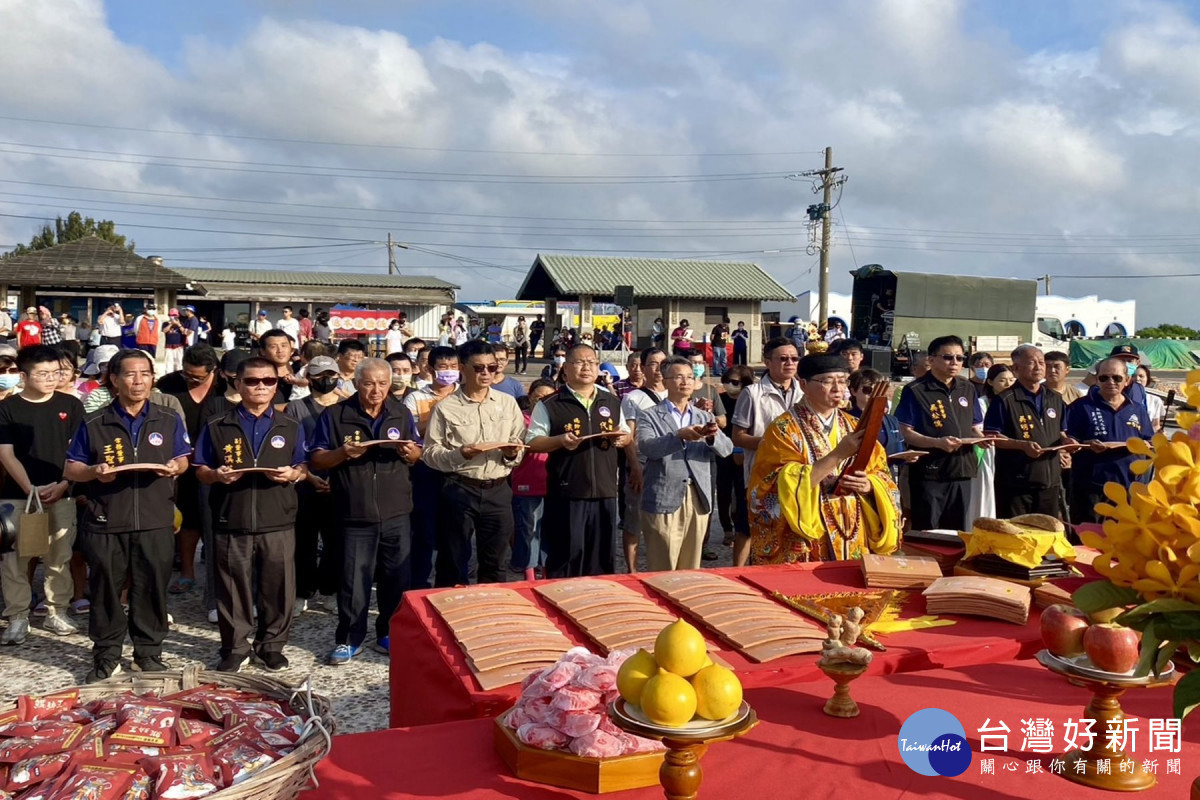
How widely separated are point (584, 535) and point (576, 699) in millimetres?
3540

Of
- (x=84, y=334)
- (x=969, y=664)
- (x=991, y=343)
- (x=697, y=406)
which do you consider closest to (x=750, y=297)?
(x=991, y=343)

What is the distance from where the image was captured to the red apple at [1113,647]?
2.06 m

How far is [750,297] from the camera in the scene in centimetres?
2808

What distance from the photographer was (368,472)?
5008 mm

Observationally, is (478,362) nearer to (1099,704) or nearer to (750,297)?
(1099,704)

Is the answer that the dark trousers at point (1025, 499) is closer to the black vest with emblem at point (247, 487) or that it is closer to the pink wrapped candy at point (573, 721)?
the black vest with emblem at point (247, 487)

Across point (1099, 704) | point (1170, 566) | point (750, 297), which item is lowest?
point (1099, 704)

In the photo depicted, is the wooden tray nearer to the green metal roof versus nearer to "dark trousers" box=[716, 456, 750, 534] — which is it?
"dark trousers" box=[716, 456, 750, 534]

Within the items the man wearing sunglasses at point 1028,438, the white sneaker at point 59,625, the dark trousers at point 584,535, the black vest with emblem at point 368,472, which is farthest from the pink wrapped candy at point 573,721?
the man wearing sunglasses at point 1028,438

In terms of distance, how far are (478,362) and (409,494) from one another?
874mm

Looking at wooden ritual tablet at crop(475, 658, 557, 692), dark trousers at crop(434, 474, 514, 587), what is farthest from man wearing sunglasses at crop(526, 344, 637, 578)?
wooden ritual tablet at crop(475, 658, 557, 692)

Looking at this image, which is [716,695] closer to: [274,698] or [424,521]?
[274,698]

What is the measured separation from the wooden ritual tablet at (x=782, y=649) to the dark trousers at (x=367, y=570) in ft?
8.67

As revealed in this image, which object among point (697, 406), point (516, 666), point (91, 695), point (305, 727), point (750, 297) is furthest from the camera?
point (750, 297)
